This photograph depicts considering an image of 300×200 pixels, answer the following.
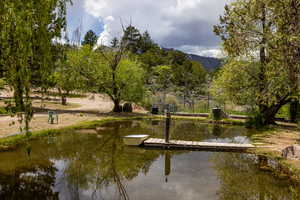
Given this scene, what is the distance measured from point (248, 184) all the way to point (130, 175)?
3531 mm

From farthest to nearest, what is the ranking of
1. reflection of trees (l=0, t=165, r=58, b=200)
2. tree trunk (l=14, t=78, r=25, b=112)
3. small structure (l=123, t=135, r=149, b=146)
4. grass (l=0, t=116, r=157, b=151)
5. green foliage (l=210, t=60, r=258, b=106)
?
green foliage (l=210, t=60, r=258, b=106) < small structure (l=123, t=135, r=149, b=146) < grass (l=0, t=116, r=157, b=151) < reflection of trees (l=0, t=165, r=58, b=200) < tree trunk (l=14, t=78, r=25, b=112)

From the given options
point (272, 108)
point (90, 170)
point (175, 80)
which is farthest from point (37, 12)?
point (175, 80)

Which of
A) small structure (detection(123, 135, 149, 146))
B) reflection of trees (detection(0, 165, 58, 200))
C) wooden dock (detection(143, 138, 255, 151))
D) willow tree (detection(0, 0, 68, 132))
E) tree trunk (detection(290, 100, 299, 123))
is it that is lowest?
reflection of trees (detection(0, 165, 58, 200))

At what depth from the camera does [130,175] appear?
7.66m

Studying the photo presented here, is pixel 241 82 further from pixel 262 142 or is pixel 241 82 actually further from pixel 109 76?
pixel 109 76

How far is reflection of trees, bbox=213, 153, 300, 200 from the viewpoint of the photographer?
637cm

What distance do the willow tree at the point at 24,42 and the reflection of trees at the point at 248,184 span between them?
17.4 ft

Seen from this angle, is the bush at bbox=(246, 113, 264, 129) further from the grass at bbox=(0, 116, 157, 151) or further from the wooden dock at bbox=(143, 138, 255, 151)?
the grass at bbox=(0, 116, 157, 151)

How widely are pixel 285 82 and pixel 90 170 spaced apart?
42.0 ft

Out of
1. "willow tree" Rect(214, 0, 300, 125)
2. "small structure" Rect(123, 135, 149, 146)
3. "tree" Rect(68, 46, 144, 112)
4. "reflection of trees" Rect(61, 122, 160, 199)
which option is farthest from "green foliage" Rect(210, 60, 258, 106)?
"reflection of trees" Rect(61, 122, 160, 199)

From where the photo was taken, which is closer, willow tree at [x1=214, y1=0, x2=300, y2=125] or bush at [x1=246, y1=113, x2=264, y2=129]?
willow tree at [x1=214, y1=0, x2=300, y2=125]

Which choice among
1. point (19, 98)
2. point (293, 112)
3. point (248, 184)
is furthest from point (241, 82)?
point (19, 98)

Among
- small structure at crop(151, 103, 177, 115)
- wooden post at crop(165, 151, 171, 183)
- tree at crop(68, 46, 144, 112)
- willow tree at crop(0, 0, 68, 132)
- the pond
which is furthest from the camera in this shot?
small structure at crop(151, 103, 177, 115)

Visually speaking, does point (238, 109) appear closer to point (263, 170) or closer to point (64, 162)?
point (263, 170)
